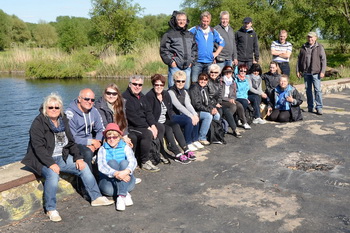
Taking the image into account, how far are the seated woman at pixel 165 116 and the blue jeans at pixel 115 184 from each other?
1393mm

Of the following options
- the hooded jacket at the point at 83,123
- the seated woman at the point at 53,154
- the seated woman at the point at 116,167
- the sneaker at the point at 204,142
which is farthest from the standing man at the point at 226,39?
the seated woman at the point at 53,154

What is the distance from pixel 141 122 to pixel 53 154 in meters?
1.56

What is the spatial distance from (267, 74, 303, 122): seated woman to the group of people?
21mm

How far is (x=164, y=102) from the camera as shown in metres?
6.20

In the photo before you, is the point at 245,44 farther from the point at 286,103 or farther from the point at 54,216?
the point at 54,216

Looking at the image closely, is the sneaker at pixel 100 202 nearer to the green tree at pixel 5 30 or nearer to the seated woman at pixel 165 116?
the seated woman at pixel 165 116

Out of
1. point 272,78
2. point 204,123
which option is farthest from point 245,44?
point 204,123

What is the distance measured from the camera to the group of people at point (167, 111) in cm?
436

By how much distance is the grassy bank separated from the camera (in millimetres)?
26966

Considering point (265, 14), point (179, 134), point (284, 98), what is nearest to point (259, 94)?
point (284, 98)

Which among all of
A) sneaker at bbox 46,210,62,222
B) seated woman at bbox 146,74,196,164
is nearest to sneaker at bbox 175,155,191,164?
seated woman at bbox 146,74,196,164

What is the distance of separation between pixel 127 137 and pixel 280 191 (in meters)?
2.08

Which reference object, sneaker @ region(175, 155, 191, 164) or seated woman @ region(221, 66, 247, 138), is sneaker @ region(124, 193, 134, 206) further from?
seated woman @ region(221, 66, 247, 138)

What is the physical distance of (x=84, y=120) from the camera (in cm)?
493
